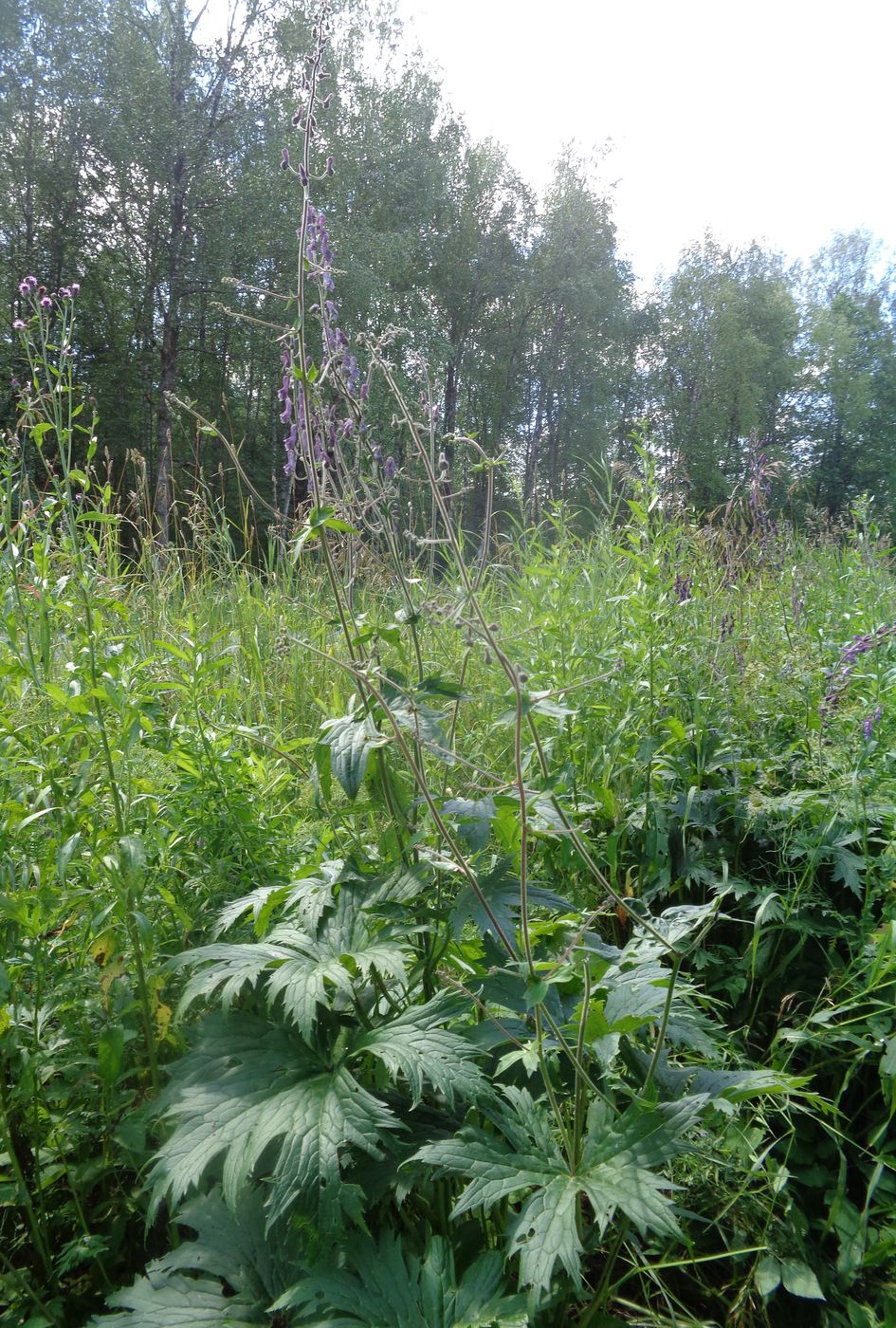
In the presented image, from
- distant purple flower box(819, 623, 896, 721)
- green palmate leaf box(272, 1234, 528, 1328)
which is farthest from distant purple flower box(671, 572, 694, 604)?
green palmate leaf box(272, 1234, 528, 1328)

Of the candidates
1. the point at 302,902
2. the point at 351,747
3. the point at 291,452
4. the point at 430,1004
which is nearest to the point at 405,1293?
the point at 430,1004

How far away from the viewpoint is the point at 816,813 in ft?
7.72

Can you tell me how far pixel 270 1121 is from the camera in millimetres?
1229

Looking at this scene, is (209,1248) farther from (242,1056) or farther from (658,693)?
(658,693)

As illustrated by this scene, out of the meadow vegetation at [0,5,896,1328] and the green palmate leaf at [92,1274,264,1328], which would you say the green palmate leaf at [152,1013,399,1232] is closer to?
the meadow vegetation at [0,5,896,1328]

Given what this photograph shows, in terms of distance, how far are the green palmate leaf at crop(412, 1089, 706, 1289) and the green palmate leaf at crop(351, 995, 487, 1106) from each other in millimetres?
87

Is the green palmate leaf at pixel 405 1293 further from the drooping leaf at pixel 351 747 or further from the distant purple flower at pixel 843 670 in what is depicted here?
the distant purple flower at pixel 843 670

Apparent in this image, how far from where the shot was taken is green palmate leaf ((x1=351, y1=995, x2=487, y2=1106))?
47.9 inches

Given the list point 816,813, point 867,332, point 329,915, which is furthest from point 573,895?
point 867,332

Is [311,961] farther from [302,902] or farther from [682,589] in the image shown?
[682,589]

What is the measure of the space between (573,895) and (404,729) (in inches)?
41.9

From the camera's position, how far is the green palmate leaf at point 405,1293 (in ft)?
3.76

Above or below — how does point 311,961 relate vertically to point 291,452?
below

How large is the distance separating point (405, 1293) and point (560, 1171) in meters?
0.29
